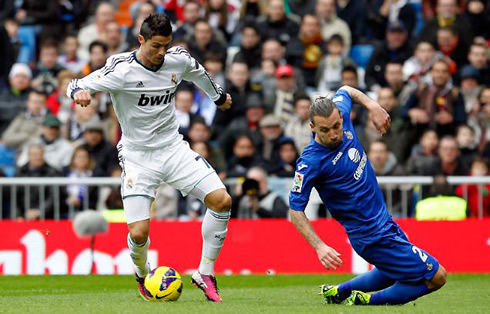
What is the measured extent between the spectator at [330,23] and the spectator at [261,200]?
14.6 ft

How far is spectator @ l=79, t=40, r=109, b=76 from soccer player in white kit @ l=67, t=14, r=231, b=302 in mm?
8586

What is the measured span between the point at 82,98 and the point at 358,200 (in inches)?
A: 102

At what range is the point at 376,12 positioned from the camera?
67.1 feet

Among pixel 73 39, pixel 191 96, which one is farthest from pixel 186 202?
pixel 73 39

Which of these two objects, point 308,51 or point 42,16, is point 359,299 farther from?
point 42,16

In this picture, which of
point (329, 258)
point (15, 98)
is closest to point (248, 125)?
point (15, 98)

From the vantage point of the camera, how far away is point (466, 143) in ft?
55.8

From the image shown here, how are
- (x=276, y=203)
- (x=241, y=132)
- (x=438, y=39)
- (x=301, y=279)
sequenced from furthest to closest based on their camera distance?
(x=438, y=39)
(x=241, y=132)
(x=276, y=203)
(x=301, y=279)

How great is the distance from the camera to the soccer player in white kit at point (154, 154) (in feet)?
34.8

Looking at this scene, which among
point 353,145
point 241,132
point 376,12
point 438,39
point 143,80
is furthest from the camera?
point 376,12

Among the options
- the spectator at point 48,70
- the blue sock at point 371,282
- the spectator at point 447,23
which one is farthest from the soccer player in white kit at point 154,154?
the spectator at point 447,23

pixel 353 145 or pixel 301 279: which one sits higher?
pixel 353 145

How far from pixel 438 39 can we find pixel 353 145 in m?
10.0

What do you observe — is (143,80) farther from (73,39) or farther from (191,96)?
(73,39)
